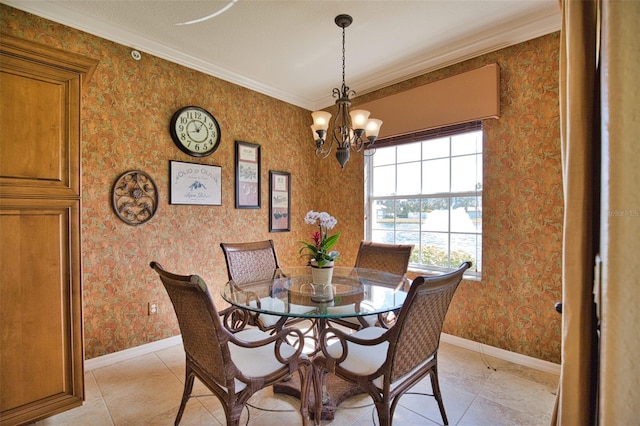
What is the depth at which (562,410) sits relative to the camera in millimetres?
897

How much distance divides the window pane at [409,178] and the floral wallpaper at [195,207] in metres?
0.73

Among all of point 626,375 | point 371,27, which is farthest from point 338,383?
point 371,27

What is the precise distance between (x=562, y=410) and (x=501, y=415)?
1.26 m

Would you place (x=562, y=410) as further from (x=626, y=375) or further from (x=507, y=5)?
(x=507, y=5)

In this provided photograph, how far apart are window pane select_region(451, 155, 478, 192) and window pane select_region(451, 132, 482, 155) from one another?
6 centimetres

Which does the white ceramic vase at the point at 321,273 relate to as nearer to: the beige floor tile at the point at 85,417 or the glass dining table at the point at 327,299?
the glass dining table at the point at 327,299

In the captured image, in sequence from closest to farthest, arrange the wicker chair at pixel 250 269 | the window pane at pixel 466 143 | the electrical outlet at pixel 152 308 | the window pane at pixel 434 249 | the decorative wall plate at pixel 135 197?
1. the wicker chair at pixel 250 269
2. the decorative wall plate at pixel 135 197
3. the electrical outlet at pixel 152 308
4. the window pane at pixel 466 143
5. the window pane at pixel 434 249

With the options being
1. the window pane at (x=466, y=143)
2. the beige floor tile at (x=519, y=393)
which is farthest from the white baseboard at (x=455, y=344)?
the window pane at (x=466, y=143)

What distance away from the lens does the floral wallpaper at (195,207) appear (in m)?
2.38

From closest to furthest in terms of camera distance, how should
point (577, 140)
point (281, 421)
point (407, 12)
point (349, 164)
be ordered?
point (577, 140) < point (281, 421) < point (407, 12) < point (349, 164)

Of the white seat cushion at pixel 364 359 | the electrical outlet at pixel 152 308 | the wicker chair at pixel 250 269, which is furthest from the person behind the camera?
the electrical outlet at pixel 152 308

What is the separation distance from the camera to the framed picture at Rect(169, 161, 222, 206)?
9.41 ft

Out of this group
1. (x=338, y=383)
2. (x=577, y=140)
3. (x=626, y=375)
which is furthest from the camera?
(x=338, y=383)

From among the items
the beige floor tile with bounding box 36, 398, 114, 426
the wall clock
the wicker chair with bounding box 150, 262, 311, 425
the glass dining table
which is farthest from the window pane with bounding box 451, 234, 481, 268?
the beige floor tile with bounding box 36, 398, 114, 426
